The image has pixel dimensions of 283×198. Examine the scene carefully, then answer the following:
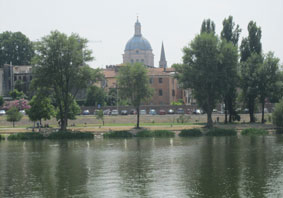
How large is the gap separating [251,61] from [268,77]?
4.00 m

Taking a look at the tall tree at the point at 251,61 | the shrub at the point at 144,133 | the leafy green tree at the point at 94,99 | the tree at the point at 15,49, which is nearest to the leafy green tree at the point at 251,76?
the tall tree at the point at 251,61

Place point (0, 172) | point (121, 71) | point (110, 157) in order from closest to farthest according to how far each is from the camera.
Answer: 1. point (0, 172)
2. point (110, 157)
3. point (121, 71)

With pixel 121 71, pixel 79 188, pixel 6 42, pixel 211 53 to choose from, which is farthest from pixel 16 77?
pixel 79 188

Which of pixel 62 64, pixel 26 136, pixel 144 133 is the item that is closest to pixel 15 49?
pixel 62 64

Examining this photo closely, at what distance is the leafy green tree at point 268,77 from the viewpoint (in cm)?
7962

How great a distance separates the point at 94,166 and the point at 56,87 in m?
32.2

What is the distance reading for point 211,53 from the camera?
2940 inches

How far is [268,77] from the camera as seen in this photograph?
79750 mm

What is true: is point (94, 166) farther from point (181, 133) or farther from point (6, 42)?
point (6, 42)

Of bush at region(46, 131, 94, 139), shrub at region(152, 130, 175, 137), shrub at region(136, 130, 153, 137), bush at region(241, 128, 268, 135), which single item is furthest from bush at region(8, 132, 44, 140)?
bush at region(241, 128, 268, 135)

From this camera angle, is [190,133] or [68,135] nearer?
[68,135]

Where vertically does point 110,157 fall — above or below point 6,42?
below

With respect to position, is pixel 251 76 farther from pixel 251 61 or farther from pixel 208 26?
pixel 208 26

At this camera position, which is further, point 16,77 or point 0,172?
point 16,77
